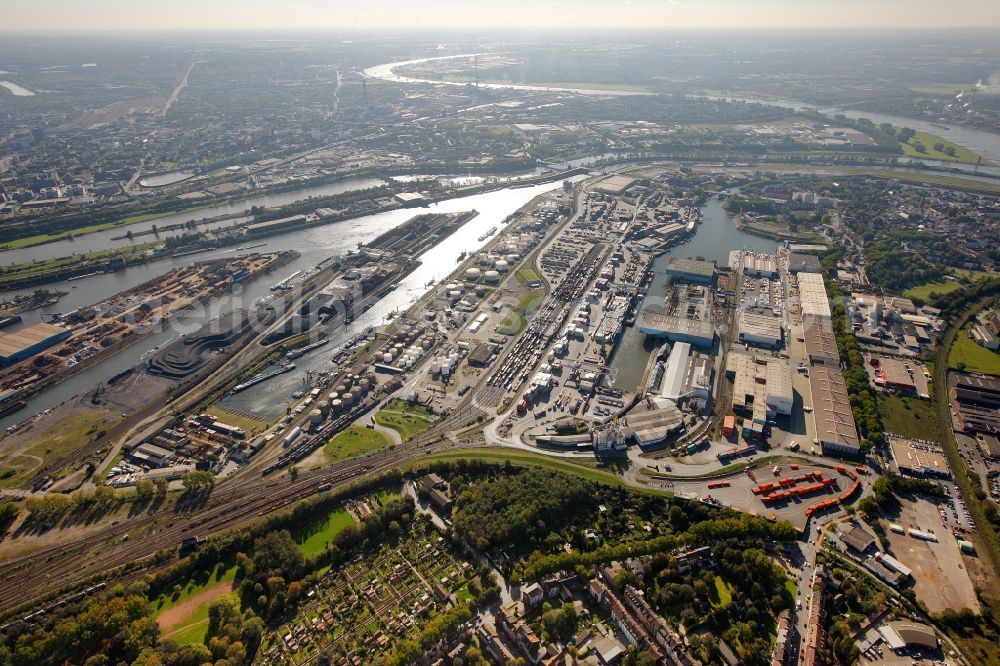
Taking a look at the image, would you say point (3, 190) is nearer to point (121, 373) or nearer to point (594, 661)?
point (121, 373)

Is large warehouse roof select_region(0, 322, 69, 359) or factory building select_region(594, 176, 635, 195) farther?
factory building select_region(594, 176, 635, 195)

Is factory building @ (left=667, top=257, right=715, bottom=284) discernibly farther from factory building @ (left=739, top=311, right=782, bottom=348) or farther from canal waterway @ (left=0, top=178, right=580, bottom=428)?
canal waterway @ (left=0, top=178, right=580, bottom=428)

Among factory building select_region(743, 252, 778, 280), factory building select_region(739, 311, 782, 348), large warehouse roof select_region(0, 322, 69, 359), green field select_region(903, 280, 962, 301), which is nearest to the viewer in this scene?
large warehouse roof select_region(0, 322, 69, 359)

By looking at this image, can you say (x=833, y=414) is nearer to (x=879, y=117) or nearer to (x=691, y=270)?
(x=691, y=270)

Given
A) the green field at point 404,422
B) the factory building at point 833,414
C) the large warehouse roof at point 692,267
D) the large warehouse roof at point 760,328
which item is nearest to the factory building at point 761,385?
the factory building at point 833,414

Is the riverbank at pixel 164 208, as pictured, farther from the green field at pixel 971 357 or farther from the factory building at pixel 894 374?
the green field at pixel 971 357

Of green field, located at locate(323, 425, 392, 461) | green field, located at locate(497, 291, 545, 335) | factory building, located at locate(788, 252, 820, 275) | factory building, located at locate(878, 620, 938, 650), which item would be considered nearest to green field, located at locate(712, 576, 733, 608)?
factory building, located at locate(878, 620, 938, 650)
